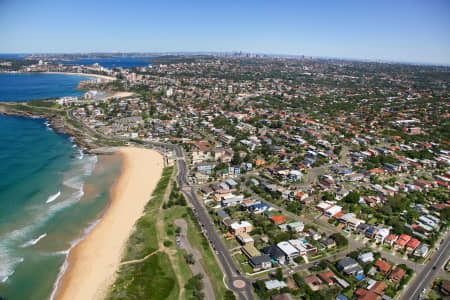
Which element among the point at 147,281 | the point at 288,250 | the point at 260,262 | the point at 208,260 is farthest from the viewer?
the point at 288,250

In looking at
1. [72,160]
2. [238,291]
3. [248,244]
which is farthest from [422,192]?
[72,160]

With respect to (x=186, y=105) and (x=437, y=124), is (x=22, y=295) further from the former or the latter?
(x=437, y=124)

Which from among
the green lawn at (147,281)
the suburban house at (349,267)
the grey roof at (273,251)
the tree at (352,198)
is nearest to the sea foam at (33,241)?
the green lawn at (147,281)

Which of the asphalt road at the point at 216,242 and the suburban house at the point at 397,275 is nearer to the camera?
the asphalt road at the point at 216,242

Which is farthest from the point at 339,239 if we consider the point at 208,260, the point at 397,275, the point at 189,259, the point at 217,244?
the point at 189,259

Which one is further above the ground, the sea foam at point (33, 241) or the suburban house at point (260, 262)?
the suburban house at point (260, 262)

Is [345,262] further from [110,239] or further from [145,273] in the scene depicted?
[110,239]

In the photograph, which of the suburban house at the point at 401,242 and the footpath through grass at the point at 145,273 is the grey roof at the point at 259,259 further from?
the suburban house at the point at 401,242
